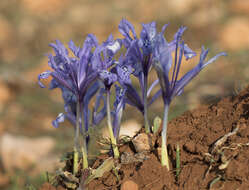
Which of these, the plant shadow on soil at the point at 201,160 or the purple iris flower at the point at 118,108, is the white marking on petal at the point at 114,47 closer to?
the purple iris flower at the point at 118,108

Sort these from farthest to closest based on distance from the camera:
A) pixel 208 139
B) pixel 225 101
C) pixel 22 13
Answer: pixel 22 13, pixel 225 101, pixel 208 139

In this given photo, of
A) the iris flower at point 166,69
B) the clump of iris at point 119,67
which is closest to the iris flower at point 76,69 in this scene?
the clump of iris at point 119,67

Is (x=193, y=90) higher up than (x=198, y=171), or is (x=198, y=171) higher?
(x=193, y=90)

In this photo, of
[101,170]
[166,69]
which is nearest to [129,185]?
[101,170]

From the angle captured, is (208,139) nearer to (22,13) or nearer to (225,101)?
(225,101)

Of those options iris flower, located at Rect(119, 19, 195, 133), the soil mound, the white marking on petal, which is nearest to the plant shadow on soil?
the soil mound

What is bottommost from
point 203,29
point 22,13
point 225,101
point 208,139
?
point 208,139

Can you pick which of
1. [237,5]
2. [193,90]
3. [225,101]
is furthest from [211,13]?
[225,101]

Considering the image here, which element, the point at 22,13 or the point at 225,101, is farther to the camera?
the point at 22,13
